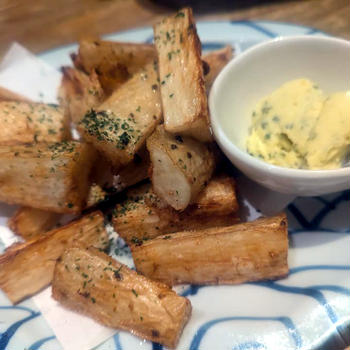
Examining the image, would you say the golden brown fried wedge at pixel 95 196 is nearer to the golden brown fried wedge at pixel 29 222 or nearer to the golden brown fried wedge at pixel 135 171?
the golden brown fried wedge at pixel 135 171

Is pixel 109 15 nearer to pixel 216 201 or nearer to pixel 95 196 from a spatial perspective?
pixel 95 196

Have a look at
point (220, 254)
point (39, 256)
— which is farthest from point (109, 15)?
point (220, 254)

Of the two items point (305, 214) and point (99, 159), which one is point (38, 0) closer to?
point (99, 159)

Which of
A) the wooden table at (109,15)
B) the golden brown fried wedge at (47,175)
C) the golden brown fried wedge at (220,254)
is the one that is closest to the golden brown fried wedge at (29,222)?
the golden brown fried wedge at (47,175)

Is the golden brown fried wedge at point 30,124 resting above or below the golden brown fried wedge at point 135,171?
above

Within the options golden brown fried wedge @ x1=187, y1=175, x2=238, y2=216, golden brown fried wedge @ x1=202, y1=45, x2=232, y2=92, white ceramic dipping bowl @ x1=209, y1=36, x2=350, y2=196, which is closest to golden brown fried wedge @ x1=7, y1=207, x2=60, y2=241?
golden brown fried wedge @ x1=187, y1=175, x2=238, y2=216

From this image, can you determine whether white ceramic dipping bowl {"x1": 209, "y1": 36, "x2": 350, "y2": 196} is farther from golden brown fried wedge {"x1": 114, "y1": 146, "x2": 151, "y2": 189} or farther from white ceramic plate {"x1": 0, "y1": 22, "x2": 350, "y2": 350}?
white ceramic plate {"x1": 0, "y1": 22, "x2": 350, "y2": 350}
